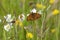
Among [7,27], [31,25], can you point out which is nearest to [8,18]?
[7,27]

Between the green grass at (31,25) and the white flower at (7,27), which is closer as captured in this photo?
the green grass at (31,25)

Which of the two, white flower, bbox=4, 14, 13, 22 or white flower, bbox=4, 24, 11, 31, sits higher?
→ white flower, bbox=4, 14, 13, 22

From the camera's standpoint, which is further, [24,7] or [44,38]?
[24,7]

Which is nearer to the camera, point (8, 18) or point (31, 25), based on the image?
point (31, 25)

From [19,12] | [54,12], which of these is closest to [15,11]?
[19,12]

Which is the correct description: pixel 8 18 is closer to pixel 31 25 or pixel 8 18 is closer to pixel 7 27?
pixel 7 27

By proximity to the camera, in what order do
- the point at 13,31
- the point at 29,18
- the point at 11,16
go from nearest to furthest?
the point at 29,18, the point at 13,31, the point at 11,16

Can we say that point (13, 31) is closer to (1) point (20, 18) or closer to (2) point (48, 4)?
(1) point (20, 18)

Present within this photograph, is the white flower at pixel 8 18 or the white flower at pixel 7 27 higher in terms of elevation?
the white flower at pixel 8 18

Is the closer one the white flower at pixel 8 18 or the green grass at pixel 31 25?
the green grass at pixel 31 25

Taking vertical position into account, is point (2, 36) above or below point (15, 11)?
→ below

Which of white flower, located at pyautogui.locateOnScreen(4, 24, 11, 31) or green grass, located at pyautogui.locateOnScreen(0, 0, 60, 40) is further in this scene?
white flower, located at pyautogui.locateOnScreen(4, 24, 11, 31)
